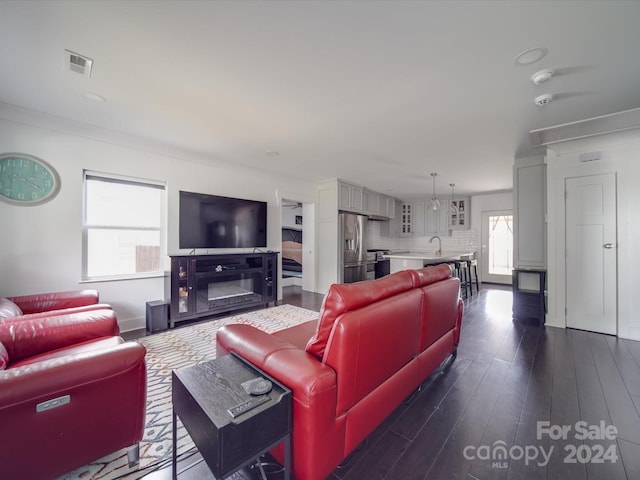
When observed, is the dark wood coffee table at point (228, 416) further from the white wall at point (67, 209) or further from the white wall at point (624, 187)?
the white wall at point (624, 187)

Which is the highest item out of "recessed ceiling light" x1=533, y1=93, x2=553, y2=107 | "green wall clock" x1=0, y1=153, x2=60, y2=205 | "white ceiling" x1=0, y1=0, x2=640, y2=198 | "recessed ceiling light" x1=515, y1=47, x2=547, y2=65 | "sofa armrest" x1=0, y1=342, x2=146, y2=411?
"white ceiling" x1=0, y1=0, x2=640, y2=198

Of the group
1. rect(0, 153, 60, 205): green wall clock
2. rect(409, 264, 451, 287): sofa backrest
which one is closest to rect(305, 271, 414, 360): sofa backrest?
rect(409, 264, 451, 287): sofa backrest

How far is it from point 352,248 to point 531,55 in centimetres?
445

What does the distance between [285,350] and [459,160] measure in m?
4.24

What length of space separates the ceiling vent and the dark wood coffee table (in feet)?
7.78

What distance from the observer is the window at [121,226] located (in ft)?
10.7

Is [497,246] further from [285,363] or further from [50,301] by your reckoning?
[50,301]

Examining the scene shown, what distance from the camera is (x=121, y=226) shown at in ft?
11.4

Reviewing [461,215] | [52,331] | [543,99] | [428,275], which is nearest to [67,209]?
[52,331]

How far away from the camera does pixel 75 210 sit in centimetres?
305

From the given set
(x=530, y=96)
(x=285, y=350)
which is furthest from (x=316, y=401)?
(x=530, y=96)

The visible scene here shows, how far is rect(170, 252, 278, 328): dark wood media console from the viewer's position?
356 cm

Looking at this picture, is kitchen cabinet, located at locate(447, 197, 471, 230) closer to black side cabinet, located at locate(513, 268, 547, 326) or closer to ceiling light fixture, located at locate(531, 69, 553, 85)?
black side cabinet, located at locate(513, 268, 547, 326)

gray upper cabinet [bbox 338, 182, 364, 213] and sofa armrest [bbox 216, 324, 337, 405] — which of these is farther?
gray upper cabinet [bbox 338, 182, 364, 213]
